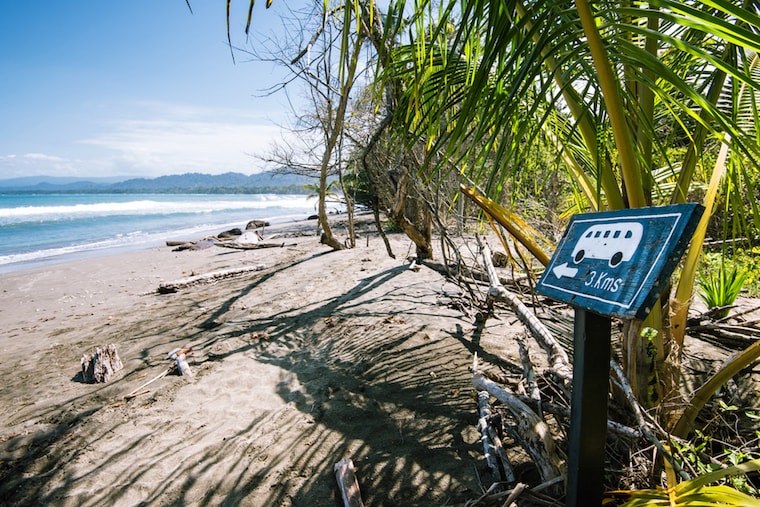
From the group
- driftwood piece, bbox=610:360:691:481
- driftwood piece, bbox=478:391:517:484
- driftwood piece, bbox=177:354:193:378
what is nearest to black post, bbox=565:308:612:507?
driftwood piece, bbox=610:360:691:481

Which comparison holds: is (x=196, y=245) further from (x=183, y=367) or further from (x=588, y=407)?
(x=588, y=407)

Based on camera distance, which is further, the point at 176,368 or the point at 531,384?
the point at 176,368

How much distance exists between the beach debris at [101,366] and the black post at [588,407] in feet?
13.2

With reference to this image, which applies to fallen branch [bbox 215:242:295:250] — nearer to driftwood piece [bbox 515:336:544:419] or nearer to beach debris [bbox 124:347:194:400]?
beach debris [bbox 124:347:194:400]

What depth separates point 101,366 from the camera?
3.87 m

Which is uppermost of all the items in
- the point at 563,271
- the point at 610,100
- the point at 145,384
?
the point at 610,100

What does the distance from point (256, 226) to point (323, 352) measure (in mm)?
15673

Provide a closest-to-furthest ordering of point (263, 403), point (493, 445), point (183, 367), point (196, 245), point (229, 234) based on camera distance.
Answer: point (493, 445)
point (263, 403)
point (183, 367)
point (196, 245)
point (229, 234)

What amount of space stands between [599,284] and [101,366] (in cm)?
432

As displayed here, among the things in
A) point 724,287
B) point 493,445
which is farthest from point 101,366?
point 724,287

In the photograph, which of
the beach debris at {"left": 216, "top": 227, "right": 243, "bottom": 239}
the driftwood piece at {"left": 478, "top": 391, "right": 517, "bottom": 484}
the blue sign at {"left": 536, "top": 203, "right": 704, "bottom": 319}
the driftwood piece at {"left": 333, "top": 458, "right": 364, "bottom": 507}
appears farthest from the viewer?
the beach debris at {"left": 216, "top": 227, "right": 243, "bottom": 239}

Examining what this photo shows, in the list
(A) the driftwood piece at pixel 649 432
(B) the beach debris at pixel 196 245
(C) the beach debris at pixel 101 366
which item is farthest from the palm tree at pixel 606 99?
(B) the beach debris at pixel 196 245

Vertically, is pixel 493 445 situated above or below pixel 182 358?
above

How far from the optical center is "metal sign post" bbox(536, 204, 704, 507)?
3.08ft
